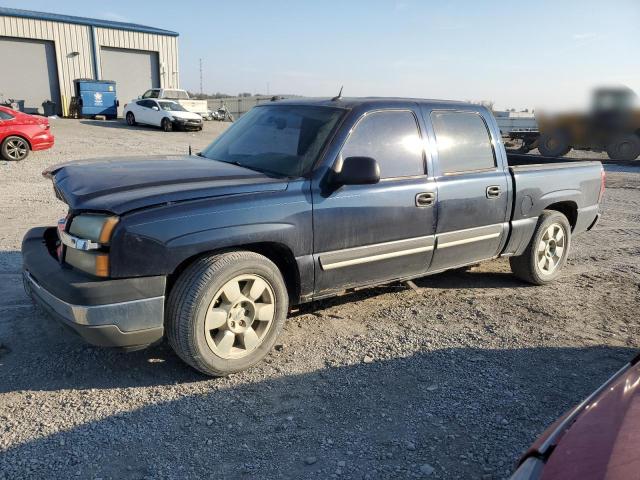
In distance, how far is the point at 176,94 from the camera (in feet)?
89.2

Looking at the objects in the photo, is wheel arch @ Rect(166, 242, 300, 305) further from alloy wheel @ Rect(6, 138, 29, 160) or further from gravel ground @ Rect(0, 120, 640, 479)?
alloy wheel @ Rect(6, 138, 29, 160)

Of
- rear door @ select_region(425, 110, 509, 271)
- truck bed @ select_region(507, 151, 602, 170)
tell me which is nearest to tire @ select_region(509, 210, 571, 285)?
truck bed @ select_region(507, 151, 602, 170)

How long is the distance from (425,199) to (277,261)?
1.33m

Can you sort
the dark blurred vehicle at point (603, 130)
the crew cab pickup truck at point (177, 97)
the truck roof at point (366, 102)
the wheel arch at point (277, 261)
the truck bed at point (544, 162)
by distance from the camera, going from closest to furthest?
the wheel arch at point (277, 261), the truck roof at point (366, 102), the truck bed at point (544, 162), the dark blurred vehicle at point (603, 130), the crew cab pickup truck at point (177, 97)

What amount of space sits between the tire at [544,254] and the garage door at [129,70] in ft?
100

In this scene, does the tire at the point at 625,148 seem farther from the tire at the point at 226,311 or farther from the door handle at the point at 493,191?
the tire at the point at 226,311

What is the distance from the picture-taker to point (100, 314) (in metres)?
2.96

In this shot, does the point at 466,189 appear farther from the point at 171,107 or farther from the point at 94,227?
the point at 171,107

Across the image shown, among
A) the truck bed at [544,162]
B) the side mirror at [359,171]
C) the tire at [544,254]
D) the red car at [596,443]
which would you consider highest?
the side mirror at [359,171]

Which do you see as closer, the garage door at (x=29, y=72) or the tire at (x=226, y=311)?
the tire at (x=226, y=311)

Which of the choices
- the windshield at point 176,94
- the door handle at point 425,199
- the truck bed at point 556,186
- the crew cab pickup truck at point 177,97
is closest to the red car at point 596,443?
the door handle at point 425,199

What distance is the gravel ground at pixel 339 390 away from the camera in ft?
8.83

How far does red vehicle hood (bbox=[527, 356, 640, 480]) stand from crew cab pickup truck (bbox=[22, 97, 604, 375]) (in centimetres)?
207

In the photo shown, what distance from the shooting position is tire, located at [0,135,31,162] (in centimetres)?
1268
